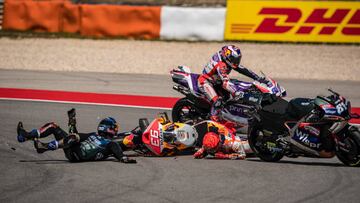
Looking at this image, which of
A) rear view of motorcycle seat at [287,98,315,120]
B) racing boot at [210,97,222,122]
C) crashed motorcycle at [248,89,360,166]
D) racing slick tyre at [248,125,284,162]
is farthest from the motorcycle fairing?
racing boot at [210,97,222,122]

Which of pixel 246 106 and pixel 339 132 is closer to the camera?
pixel 339 132

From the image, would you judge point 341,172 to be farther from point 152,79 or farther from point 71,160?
point 152,79

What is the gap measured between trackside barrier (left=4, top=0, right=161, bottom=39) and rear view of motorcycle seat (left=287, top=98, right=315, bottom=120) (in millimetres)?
15141

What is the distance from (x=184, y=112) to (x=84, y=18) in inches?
518

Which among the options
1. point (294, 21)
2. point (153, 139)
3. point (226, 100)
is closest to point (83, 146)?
point (153, 139)

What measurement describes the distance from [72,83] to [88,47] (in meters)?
5.82

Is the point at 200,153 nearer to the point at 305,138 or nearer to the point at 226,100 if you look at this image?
the point at 305,138

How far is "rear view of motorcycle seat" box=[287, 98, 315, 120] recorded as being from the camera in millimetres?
10977

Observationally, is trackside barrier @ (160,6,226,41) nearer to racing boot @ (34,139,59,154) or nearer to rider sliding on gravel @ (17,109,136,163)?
rider sliding on gravel @ (17,109,136,163)

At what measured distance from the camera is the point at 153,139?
1167 centimetres

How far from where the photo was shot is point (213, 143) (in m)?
11.5

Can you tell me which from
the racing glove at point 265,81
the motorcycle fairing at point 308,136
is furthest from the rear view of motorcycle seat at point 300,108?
the racing glove at point 265,81

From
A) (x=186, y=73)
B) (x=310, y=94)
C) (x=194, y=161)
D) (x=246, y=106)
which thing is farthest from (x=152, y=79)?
(x=194, y=161)

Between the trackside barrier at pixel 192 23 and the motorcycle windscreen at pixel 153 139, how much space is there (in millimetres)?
14133
